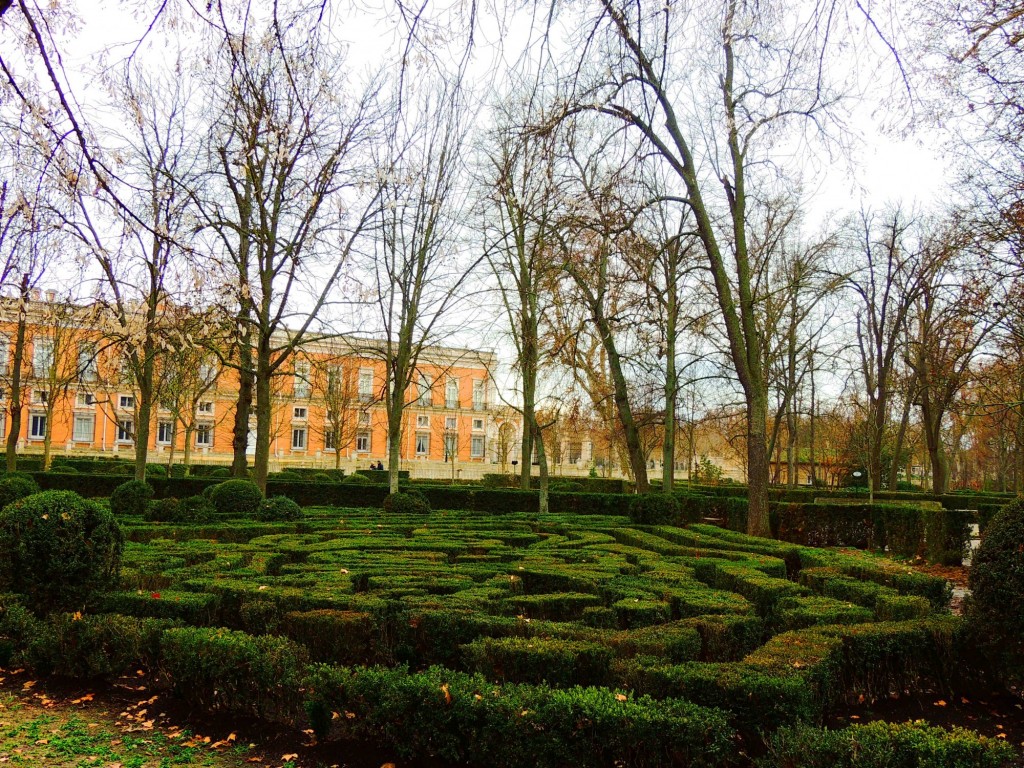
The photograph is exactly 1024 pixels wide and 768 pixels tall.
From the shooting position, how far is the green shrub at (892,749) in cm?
315

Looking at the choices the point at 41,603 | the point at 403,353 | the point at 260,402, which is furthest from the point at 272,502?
the point at 41,603

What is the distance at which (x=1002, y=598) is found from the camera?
5004 mm

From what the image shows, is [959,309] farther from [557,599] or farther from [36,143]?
[36,143]

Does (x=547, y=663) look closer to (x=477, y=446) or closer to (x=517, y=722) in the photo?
(x=517, y=722)

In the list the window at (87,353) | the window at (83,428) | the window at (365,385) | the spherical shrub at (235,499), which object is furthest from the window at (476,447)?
the spherical shrub at (235,499)

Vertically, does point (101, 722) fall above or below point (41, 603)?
below

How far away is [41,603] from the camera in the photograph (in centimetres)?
613

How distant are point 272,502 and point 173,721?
30.1 feet

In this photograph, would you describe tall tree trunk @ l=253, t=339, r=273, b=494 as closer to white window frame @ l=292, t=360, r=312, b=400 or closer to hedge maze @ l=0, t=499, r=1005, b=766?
white window frame @ l=292, t=360, r=312, b=400

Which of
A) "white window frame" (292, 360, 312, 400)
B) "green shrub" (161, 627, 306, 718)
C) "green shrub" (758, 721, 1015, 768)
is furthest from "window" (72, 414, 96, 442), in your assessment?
"green shrub" (758, 721, 1015, 768)

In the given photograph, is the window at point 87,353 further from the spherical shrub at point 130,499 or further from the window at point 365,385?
the window at point 365,385

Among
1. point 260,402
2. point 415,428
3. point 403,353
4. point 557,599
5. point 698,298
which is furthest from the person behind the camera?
point 415,428

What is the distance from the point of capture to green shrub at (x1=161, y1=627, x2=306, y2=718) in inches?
183

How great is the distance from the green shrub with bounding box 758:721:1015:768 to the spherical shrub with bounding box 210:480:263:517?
12152mm
